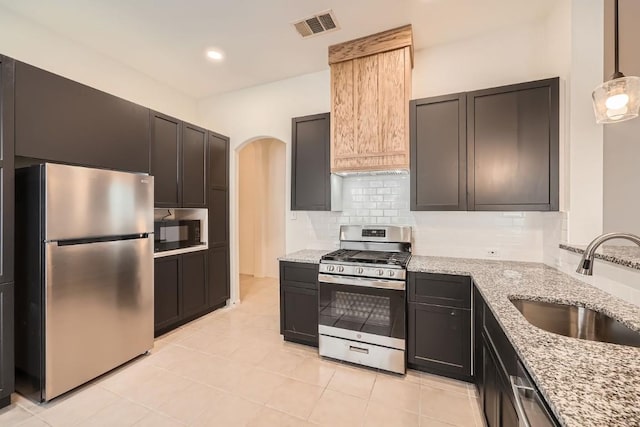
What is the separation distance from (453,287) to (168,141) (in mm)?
3219

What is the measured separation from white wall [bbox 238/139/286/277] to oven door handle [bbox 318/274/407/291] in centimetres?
282

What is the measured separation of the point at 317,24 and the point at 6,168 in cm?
266

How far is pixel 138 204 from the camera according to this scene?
2.47 metres

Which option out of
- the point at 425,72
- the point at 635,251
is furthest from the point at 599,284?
the point at 425,72

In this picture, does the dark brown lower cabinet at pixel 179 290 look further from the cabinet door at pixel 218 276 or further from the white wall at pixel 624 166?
the white wall at pixel 624 166

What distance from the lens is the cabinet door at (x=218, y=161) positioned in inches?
143

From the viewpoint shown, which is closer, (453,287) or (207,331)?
(453,287)

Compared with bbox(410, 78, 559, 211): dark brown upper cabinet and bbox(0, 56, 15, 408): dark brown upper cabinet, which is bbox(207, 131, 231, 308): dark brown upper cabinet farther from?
bbox(410, 78, 559, 211): dark brown upper cabinet

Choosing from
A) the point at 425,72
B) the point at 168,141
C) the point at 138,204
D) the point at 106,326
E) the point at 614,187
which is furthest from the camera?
the point at 168,141

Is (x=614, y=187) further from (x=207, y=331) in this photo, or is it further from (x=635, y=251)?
(x=207, y=331)

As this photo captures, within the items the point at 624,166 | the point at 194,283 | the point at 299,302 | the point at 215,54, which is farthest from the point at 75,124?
the point at 624,166

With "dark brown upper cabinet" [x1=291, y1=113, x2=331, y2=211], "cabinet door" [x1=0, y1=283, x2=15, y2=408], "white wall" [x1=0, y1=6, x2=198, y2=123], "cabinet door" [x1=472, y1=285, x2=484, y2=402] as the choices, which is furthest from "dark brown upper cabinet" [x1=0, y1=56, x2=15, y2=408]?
"cabinet door" [x1=472, y1=285, x2=484, y2=402]

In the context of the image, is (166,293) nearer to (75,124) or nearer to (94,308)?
(94,308)

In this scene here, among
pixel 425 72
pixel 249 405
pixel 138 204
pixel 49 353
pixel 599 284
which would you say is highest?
pixel 425 72
